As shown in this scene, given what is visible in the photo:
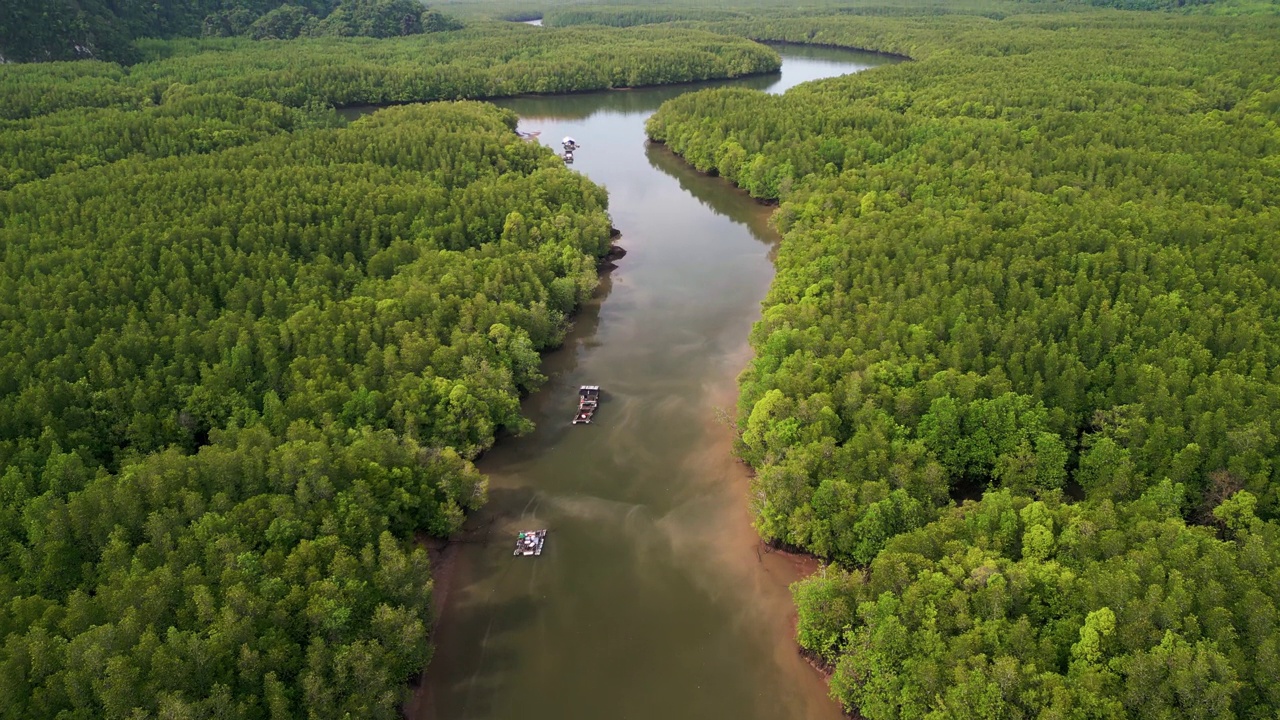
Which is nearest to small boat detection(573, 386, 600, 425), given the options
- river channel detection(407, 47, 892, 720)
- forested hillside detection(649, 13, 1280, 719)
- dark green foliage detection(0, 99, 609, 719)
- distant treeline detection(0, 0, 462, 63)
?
river channel detection(407, 47, 892, 720)

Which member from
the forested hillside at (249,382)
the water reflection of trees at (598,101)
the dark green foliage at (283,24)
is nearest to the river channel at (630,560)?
the forested hillside at (249,382)

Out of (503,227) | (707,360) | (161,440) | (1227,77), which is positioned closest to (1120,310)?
(707,360)

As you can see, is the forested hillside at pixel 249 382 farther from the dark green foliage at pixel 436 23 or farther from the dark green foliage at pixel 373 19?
the dark green foliage at pixel 436 23

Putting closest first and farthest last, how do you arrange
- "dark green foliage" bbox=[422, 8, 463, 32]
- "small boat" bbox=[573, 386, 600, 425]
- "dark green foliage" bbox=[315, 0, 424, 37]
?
"small boat" bbox=[573, 386, 600, 425] < "dark green foliage" bbox=[315, 0, 424, 37] < "dark green foliage" bbox=[422, 8, 463, 32]

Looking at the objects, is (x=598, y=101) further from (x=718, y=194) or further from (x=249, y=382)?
(x=249, y=382)

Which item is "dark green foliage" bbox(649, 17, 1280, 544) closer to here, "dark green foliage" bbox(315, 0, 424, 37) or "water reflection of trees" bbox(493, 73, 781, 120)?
"water reflection of trees" bbox(493, 73, 781, 120)

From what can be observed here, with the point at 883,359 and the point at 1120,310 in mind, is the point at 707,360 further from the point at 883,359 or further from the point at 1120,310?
the point at 1120,310
